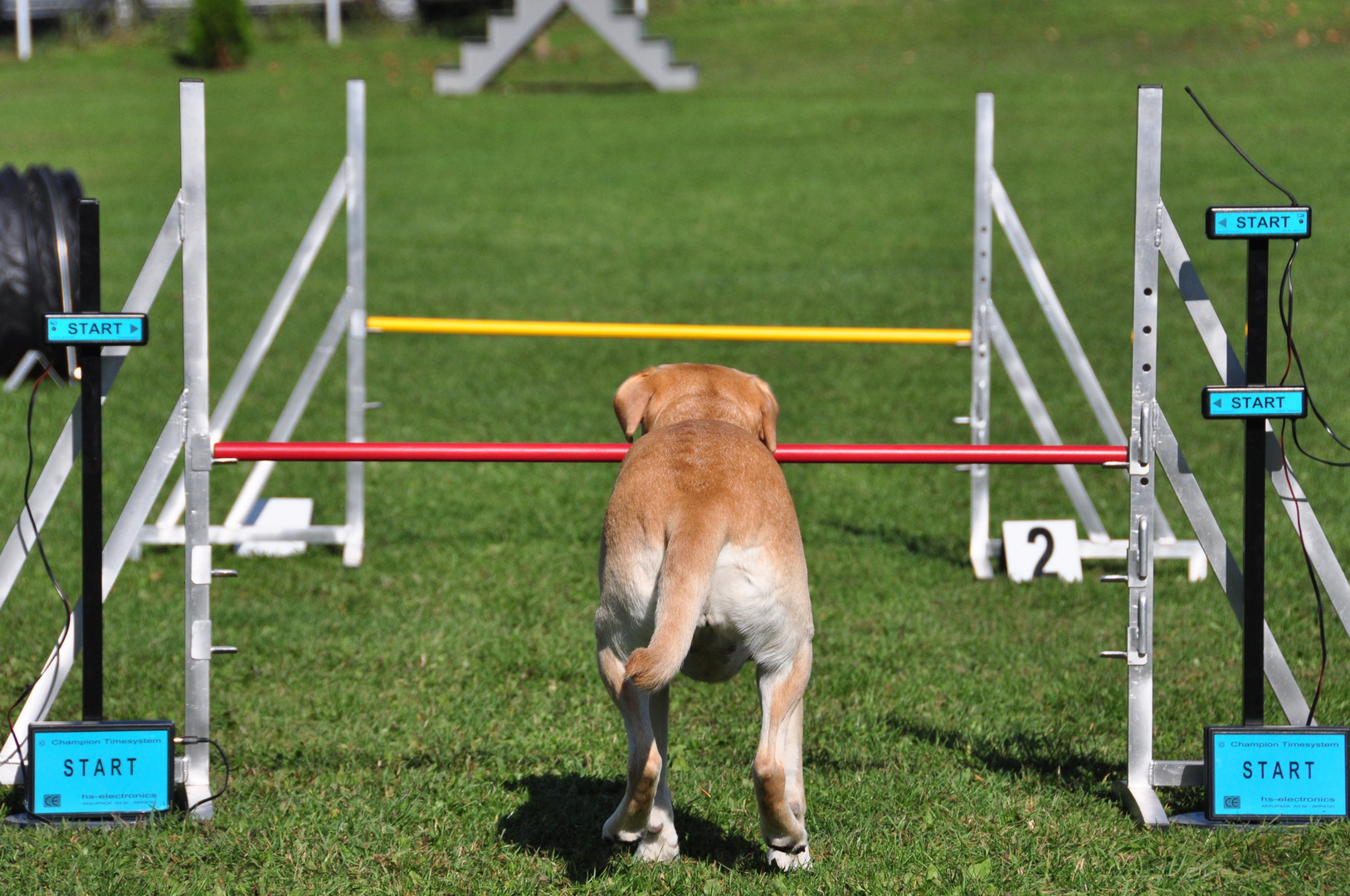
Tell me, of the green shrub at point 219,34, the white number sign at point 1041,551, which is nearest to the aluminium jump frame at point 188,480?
the white number sign at point 1041,551

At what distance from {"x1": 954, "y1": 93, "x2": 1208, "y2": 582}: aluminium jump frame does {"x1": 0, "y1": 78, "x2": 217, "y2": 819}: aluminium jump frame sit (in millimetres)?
3873

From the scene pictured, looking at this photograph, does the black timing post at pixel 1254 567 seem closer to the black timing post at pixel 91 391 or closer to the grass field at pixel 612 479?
the grass field at pixel 612 479

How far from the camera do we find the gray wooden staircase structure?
28.3 metres

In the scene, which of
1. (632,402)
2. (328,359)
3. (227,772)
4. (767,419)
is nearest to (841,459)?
(767,419)

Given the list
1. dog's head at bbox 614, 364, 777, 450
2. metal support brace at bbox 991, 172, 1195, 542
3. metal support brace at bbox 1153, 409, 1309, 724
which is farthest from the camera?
metal support brace at bbox 991, 172, 1195, 542

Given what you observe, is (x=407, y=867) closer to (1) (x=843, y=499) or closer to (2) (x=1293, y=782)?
(2) (x=1293, y=782)

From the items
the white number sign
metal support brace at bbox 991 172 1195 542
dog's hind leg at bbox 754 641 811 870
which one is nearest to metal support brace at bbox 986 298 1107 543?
the white number sign

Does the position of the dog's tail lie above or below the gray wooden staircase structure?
below

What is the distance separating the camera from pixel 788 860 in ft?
12.6

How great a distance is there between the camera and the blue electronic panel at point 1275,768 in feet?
13.8

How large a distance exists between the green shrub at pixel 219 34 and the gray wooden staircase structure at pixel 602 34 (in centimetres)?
505

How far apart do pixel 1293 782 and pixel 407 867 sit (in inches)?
105

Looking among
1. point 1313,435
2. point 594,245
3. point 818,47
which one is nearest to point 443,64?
point 818,47

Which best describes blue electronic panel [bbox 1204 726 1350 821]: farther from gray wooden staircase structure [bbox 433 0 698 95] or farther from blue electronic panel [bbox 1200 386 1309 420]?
gray wooden staircase structure [bbox 433 0 698 95]
